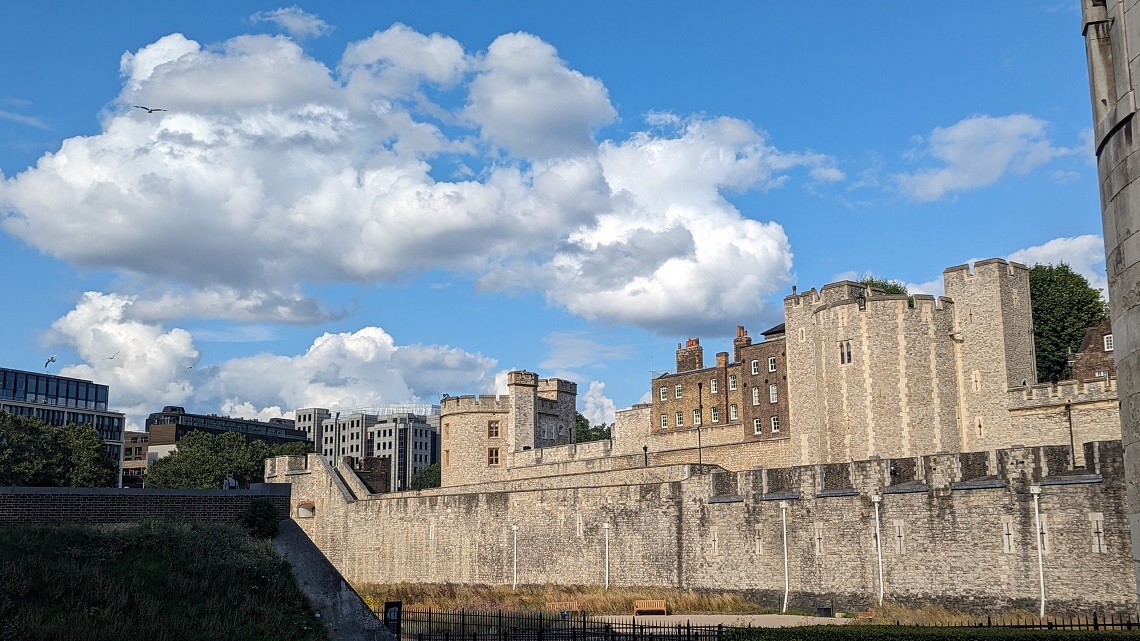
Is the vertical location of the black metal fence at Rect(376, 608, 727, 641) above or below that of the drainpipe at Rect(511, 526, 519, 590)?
below

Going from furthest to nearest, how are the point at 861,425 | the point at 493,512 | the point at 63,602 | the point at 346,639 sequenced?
the point at 493,512 → the point at 861,425 → the point at 346,639 → the point at 63,602

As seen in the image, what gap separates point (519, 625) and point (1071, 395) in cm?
2669

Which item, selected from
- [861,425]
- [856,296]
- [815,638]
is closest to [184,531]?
[815,638]

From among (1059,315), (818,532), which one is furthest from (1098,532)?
(1059,315)

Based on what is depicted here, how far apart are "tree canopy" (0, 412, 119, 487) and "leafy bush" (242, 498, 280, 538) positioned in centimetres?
5176

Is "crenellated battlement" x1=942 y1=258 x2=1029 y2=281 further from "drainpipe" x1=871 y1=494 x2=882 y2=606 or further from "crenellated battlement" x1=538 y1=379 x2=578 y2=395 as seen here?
"crenellated battlement" x1=538 y1=379 x2=578 y2=395

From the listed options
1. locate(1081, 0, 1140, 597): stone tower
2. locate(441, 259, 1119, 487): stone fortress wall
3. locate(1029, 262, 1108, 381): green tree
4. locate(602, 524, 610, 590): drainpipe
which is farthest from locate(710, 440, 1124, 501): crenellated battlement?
locate(1029, 262, 1108, 381): green tree

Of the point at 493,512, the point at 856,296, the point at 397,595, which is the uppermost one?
the point at 856,296

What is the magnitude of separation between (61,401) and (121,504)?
119609mm

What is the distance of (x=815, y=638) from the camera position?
23078 millimetres

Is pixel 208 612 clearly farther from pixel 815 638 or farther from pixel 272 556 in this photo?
pixel 815 638

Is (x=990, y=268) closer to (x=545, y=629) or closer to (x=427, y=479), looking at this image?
(x=545, y=629)

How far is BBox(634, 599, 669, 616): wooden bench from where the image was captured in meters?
40.3

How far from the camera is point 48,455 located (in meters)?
77.8
